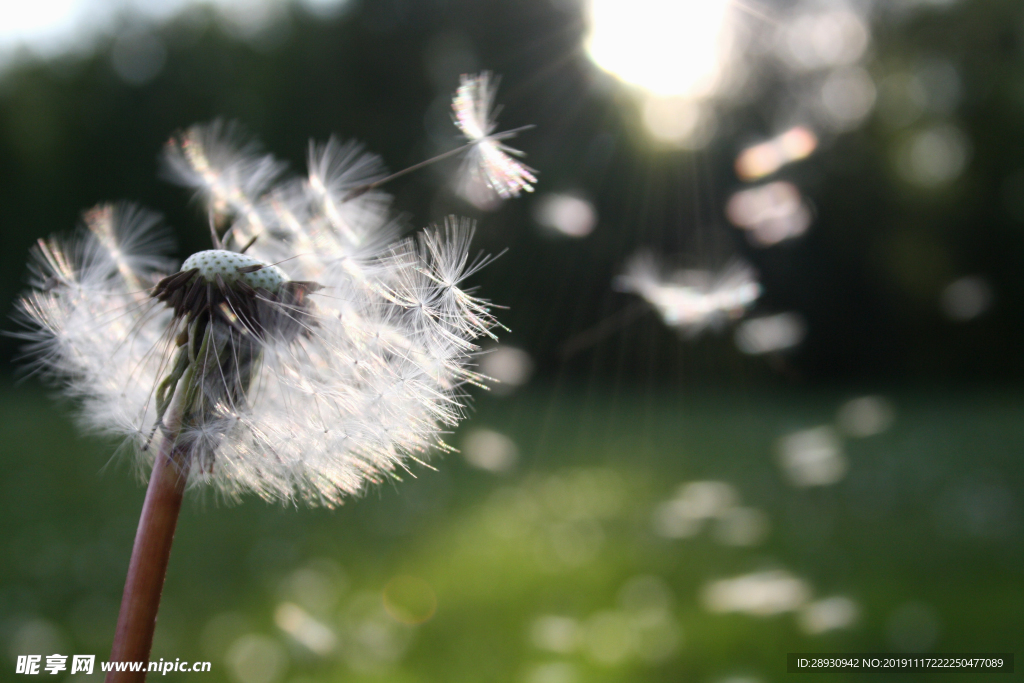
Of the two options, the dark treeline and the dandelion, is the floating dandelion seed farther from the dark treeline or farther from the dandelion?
the dark treeline

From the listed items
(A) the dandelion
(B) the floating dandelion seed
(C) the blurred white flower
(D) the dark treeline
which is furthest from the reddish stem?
(D) the dark treeline

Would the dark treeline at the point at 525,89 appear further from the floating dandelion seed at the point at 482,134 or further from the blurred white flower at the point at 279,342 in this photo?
the floating dandelion seed at the point at 482,134

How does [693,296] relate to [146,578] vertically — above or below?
above

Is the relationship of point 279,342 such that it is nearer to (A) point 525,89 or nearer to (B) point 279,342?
(B) point 279,342

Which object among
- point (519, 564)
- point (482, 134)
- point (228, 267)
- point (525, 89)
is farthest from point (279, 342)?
point (525, 89)

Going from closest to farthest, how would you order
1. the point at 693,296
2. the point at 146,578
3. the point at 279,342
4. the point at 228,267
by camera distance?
the point at 146,578 < the point at 228,267 < the point at 279,342 < the point at 693,296

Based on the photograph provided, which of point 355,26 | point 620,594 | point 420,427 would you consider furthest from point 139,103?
point 420,427

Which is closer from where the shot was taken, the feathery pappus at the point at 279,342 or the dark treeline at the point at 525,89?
the feathery pappus at the point at 279,342

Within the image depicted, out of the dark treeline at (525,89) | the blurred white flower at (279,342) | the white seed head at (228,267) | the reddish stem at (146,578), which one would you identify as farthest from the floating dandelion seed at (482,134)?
the dark treeline at (525,89)
